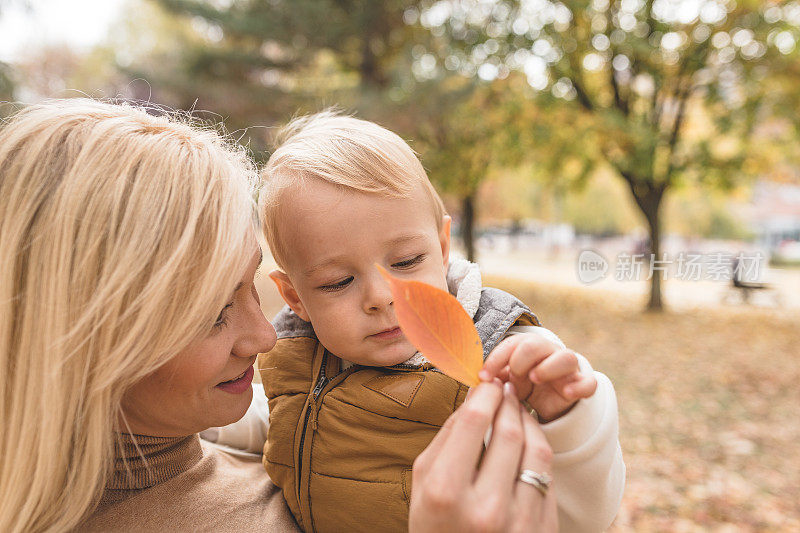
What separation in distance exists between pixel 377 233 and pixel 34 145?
2.18 feet

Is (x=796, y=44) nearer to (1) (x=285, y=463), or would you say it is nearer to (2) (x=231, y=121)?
(2) (x=231, y=121)

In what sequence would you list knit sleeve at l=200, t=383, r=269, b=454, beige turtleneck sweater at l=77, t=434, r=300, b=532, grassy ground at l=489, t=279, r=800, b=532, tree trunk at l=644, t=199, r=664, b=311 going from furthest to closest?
tree trunk at l=644, t=199, r=664, b=311, grassy ground at l=489, t=279, r=800, b=532, knit sleeve at l=200, t=383, r=269, b=454, beige turtleneck sweater at l=77, t=434, r=300, b=532

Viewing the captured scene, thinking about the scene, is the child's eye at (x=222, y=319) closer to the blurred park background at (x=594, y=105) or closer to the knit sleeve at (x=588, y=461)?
the knit sleeve at (x=588, y=461)

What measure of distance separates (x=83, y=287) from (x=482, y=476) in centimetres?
74

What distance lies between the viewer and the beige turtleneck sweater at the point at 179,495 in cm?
118

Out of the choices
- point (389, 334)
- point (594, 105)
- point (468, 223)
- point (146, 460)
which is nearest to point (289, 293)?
point (389, 334)

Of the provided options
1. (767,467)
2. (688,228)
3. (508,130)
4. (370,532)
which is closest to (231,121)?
(508,130)

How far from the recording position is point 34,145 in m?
1.02

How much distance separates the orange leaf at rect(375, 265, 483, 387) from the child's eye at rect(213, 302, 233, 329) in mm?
468

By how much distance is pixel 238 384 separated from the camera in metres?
1.22

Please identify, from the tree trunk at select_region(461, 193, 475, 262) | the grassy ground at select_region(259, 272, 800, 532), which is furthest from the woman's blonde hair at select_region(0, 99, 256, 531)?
the tree trunk at select_region(461, 193, 475, 262)

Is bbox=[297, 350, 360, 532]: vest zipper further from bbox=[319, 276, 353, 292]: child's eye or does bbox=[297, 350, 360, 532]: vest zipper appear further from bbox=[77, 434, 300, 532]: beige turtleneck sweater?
bbox=[319, 276, 353, 292]: child's eye

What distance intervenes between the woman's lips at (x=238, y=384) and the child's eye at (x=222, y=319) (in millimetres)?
144

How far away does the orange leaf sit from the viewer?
2.59ft
